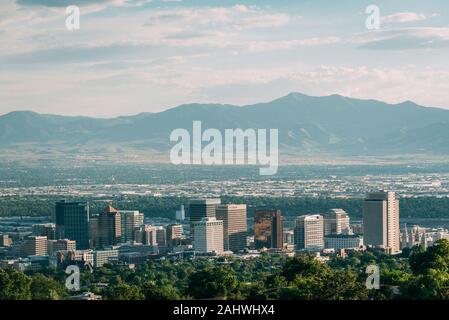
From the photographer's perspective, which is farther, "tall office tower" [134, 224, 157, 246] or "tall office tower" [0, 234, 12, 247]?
"tall office tower" [134, 224, 157, 246]

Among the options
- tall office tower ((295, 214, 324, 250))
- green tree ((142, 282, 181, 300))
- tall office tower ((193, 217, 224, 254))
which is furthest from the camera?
tall office tower ((295, 214, 324, 250))

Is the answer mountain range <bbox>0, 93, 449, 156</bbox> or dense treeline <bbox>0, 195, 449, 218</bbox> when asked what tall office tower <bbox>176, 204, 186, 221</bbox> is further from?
mountain range <bbox>0, 93, 449, 156</bbox>

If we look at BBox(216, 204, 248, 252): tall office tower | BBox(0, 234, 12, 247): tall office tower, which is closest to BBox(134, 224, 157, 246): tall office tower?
BBox(216, 204, 248, 252): tall office tower

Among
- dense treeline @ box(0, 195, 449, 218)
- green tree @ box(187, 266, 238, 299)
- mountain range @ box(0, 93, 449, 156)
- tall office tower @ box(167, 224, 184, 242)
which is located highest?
mountain range @ box(0, 93, 449, 156)

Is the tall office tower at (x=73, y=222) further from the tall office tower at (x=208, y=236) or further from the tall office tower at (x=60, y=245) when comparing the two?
the tall office tower at (x=208, y=236)

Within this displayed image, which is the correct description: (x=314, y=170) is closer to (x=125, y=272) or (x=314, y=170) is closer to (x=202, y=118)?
(x=202, y=118)

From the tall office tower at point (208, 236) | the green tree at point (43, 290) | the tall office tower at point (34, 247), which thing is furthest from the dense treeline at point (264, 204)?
the green tree at point (43, 290)

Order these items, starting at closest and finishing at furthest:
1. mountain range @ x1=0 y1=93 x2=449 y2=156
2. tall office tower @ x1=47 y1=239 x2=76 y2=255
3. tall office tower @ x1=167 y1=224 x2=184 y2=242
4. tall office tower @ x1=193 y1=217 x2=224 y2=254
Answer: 1. tall office tower @ x1=47 y1=239 x2=76 y2=255
2. tall office tower @ x1=193 y1=217 x2=224 y2=254
3. tall office tower @ x1=167 y1=224 x2=184 y2=242
4. mountain range @ x1=0 y1=93 x2=449 y2=156

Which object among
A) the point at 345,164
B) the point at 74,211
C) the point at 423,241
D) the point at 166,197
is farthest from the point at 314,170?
the point at 423,241

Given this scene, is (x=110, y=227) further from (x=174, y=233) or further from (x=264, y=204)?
(x=264, y=204)
